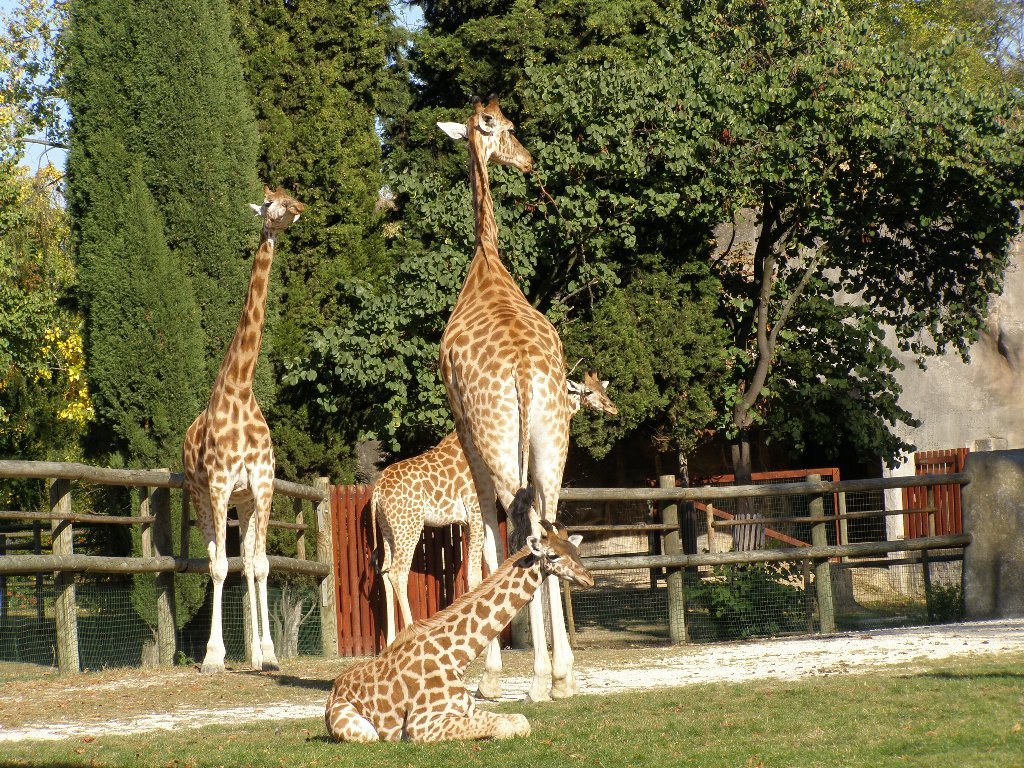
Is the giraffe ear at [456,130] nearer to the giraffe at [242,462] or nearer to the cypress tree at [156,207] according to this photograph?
the giraffe at [242,462]

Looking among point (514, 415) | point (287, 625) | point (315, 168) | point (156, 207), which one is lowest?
point (287, 625)

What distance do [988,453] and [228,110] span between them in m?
9.98

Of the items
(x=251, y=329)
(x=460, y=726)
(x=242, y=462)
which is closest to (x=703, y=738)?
(x=460, y=726)

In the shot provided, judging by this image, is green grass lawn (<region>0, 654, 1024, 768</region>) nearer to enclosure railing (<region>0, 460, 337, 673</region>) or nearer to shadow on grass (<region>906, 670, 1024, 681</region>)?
shadow on grass (<region>906, 670, 1024, 681</region>)

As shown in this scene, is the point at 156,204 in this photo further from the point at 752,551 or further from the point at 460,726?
the point at 460,726

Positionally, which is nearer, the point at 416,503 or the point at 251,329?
the point at 251,329

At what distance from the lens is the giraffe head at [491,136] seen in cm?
1017

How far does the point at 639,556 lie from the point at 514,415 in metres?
5.46

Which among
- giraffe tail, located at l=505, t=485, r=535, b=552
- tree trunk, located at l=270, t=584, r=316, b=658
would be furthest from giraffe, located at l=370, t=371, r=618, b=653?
giraffe tail, located at l=505, t=485, r=535, b=552

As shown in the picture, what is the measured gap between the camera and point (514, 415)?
326 inches

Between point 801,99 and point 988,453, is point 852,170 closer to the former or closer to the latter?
point 801,99

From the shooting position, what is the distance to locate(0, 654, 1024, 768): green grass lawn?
5.55m

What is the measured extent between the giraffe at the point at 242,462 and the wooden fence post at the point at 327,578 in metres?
1.65

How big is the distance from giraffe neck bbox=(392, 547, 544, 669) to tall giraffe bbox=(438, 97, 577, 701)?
85 centimetres
